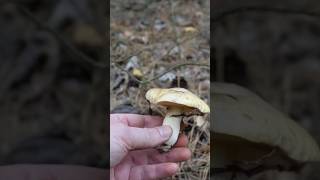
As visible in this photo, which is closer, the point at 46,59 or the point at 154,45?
the point at 154,45

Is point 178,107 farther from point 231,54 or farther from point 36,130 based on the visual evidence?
point 36,130

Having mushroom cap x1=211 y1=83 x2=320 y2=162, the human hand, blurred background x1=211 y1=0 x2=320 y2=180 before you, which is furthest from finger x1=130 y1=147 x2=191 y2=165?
blurred background x1=211 y1=0 x2=320 y2=180

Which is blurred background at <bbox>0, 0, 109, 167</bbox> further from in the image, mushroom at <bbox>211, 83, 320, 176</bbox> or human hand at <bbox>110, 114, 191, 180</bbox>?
mushroom at <bbox>211, 83, 320, 176</bbox>

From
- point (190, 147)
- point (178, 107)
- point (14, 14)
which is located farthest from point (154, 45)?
point (14, 14)

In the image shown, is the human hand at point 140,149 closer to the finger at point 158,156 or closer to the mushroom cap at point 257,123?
the finger at point 158,156

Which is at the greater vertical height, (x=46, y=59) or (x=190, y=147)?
(x=46, y=59)

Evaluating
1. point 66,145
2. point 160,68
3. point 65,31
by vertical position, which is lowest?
point 66,145

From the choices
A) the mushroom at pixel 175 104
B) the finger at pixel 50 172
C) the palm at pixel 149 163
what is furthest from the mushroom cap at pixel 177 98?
the finger at pixel 50 172
